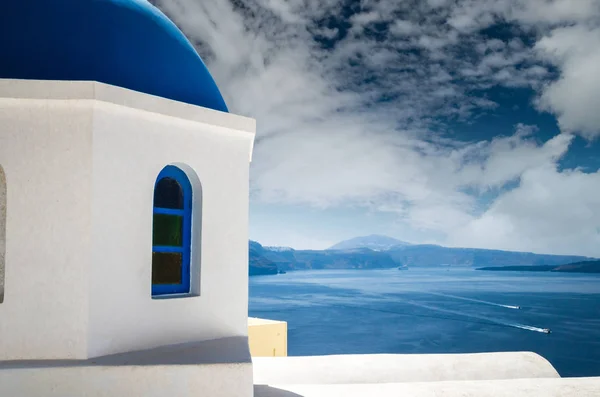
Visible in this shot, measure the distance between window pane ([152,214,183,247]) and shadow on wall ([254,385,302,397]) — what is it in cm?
207

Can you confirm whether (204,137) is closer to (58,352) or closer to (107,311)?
(107,311)

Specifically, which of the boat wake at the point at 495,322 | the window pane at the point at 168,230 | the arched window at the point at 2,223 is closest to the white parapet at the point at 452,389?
the window pane at the point at 168,230

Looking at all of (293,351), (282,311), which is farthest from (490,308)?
(293,351)

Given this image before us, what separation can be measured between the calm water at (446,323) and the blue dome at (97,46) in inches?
1544

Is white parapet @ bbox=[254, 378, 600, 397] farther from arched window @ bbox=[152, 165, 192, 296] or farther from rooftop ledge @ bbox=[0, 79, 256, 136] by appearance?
rooftop ledge @ bbox=[0, 79, 256, 136]

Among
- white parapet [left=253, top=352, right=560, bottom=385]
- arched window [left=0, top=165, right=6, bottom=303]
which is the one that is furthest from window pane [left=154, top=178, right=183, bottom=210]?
white parapet [left=253, top=352, right=560, bottom=385]

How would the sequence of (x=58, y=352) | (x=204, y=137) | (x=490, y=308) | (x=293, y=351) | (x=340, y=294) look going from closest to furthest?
(x=58, y=352) → (x=204, y=137) → (x=293, y=351) → (x=490, y=308) → (x=340, y=294)

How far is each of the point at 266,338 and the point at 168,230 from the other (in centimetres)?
922

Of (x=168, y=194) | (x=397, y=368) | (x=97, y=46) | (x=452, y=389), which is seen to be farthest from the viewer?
(x=397, y=368)

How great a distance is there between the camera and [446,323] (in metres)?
54.1

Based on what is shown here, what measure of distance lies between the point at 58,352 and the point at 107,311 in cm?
43

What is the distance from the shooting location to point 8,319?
146 inches

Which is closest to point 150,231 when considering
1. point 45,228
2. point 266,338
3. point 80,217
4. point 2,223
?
point 80,217

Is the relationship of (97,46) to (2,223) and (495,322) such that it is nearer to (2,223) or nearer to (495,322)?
(2,223)
